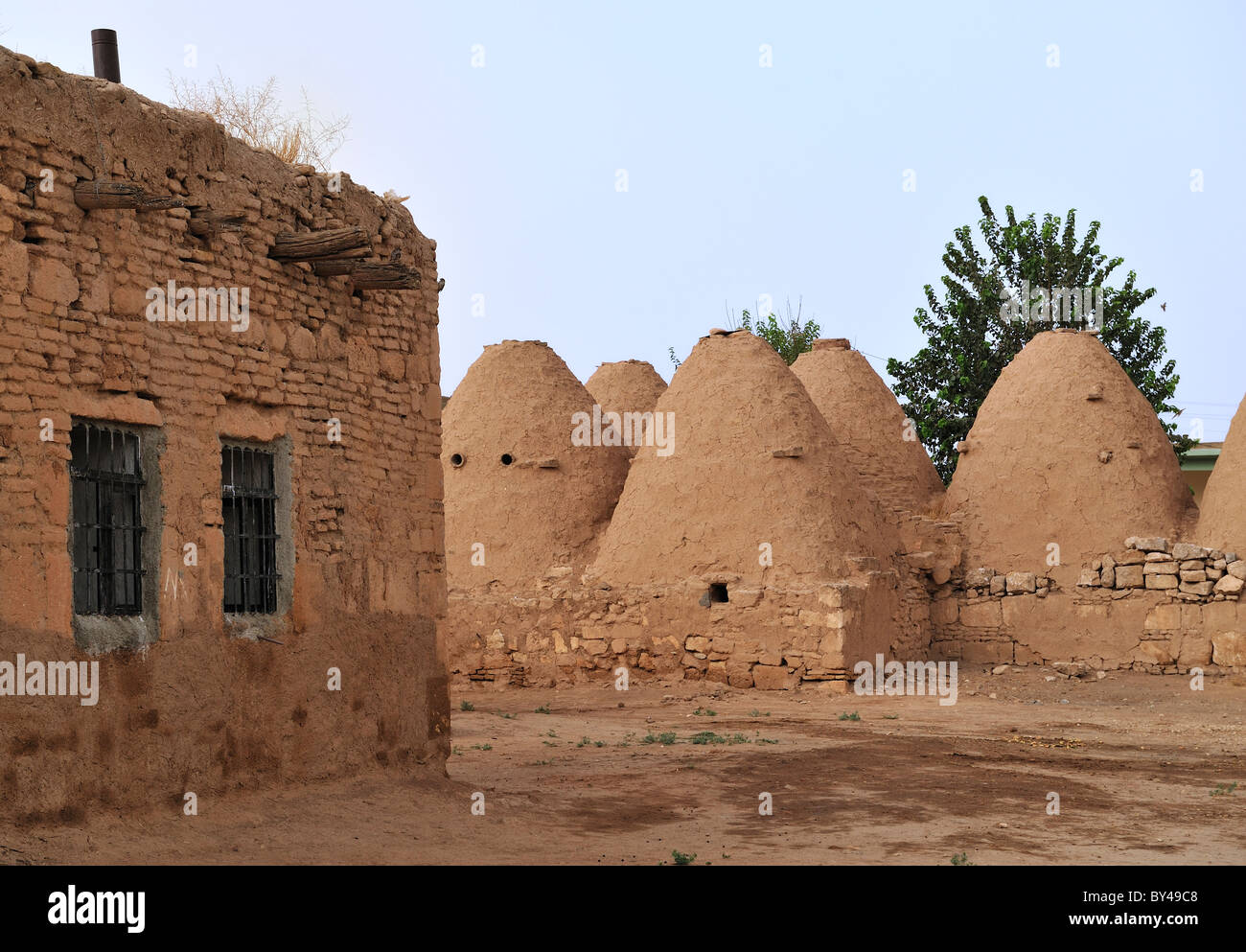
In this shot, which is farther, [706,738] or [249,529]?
[706,738]

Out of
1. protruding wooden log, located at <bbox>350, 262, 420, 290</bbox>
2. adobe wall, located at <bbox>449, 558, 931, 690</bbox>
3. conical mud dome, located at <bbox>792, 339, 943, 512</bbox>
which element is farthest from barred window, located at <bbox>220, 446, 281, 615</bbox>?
conical mud dome, located at <bbox>792, 339, 943, 512</bbox>

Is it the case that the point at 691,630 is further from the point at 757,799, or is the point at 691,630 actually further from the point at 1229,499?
the point at 757,799

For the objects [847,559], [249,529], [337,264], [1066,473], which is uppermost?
[337,264]

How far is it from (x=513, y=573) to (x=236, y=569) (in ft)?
38.5

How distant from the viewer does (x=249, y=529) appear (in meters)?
8.29

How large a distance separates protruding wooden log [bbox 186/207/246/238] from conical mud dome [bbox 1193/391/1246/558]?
A: 1510 cm

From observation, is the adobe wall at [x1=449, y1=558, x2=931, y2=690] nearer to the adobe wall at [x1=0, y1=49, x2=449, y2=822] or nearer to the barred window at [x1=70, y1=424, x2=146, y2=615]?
the adobe wall at [x1=0, y1=49, x2=449, y2=822]

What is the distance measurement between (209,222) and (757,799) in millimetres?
5280

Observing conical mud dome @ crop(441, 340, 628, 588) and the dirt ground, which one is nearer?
the dirt ground

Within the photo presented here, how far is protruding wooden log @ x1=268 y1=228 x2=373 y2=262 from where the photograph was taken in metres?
8.39

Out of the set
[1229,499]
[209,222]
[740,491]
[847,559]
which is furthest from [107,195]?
[1229,499]

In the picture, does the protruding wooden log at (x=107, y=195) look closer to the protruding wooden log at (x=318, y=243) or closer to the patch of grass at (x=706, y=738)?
the protruding wooden log at (x=318, y=243)

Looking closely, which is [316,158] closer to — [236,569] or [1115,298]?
[236,569]

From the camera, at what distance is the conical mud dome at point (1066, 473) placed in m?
19.5
